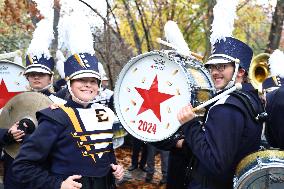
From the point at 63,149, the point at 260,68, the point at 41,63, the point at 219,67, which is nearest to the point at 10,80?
the point at 41,63

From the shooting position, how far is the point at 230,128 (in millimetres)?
2891

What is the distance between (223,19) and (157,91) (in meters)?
0.74

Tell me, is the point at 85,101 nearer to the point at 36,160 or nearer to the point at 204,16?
the point at 36,160

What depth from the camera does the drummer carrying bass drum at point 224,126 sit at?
2.90 m

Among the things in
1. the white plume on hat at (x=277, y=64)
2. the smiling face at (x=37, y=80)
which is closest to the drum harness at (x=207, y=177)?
the smiling face at (x=37, y=80)

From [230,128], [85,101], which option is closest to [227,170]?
[230,128]

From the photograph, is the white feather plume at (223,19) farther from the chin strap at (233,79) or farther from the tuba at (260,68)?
the tuba at (260,68)

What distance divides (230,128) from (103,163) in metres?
0.95

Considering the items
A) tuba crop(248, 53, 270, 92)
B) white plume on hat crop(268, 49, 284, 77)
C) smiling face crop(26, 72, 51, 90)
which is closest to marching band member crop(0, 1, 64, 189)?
smiling face crop(26, 72, 51, 90)

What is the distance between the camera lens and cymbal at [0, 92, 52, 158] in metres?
4.05

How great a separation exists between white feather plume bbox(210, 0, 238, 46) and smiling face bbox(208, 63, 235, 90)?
0.23m

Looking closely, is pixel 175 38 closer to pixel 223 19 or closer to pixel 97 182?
pixel 223 19

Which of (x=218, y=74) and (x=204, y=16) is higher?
(x=204, y=16)

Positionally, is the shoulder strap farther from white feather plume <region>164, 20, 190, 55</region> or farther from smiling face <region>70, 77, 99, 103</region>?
smiling face <region>70, 77, 99, 103</region>
